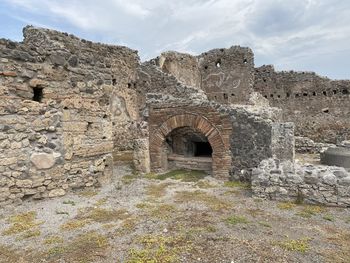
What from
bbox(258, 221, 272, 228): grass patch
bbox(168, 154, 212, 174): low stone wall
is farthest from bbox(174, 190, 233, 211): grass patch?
bbox(168, 154, 212, 174): low stone wall

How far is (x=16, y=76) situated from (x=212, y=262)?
17.8ft

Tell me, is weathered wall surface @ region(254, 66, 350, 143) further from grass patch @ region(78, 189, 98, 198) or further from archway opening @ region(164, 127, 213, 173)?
grass patch @ region(78, 189, 98, 198)

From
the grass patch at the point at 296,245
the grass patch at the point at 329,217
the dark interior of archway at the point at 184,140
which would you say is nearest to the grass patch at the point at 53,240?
the grass patch at the point at 296,245

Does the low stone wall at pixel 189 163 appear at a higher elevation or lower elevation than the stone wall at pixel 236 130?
lower

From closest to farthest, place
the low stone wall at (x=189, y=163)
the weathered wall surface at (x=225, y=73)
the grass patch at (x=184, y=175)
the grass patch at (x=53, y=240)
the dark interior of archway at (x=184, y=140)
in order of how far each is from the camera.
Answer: the grass patch at (x=53, y=240) → the grass patch at (x=184, y=175) → the low stone wall at (x=189, y=163) → the dark interior of archway at (x=184, y=140) → the weathered wall surface at (x=225, y=73)

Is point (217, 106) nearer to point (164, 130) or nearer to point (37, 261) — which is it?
point (164, 130)

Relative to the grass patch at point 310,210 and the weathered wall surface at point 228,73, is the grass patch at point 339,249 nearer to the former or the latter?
the grass patch at point 310,210

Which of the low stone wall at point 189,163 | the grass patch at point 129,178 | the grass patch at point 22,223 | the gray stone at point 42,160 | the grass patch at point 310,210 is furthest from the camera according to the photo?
the low stone wall at point 189,163

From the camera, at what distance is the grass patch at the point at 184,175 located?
909 cm

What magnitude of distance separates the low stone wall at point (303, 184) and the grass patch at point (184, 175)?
7.57 ft

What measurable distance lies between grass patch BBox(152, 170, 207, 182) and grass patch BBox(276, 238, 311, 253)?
14.4 feet

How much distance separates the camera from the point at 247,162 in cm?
888

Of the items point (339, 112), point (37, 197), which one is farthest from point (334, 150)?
point (339, 112)

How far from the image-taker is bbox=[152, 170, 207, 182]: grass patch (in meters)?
9.09
